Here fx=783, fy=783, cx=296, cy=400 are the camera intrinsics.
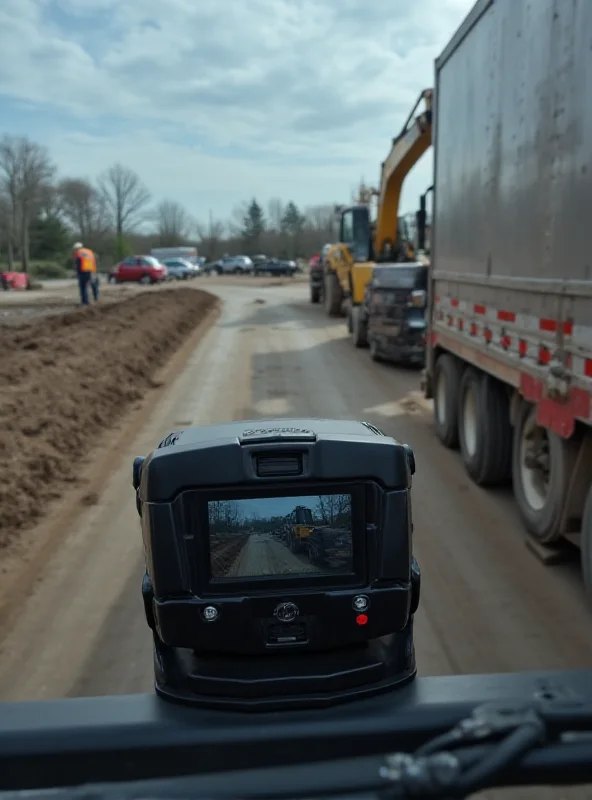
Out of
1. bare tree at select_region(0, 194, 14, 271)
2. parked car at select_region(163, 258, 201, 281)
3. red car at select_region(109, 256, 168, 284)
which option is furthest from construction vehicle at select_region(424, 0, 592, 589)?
bare tree at select_region(0, 194, 14, 271)

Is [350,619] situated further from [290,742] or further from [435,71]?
[435,71]

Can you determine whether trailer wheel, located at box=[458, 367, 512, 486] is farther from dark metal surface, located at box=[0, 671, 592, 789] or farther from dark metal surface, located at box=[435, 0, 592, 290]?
dark metal surface, located at box=[0, 671, 592, 789]

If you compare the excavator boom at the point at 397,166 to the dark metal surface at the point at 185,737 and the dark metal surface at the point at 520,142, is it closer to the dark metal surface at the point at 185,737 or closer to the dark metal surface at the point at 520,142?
the dark metal surface at the point at 520,142

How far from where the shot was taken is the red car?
46094 millimetres

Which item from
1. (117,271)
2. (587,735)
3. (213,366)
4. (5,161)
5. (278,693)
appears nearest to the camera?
(587,735)

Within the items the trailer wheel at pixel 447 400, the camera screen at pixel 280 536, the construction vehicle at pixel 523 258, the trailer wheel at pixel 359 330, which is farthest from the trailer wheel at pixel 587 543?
the trailer wheel at pixel 359 330

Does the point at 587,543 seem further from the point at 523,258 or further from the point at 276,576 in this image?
the point at 276,576

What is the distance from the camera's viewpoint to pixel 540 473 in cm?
557

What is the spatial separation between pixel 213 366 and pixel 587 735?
495 inches

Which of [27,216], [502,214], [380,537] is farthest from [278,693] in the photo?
[27,216]

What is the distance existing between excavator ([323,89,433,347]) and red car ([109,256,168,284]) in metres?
26.2

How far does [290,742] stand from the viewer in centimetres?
182

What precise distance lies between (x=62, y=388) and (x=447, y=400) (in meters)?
4.75

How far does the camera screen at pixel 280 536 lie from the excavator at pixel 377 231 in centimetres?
1136
